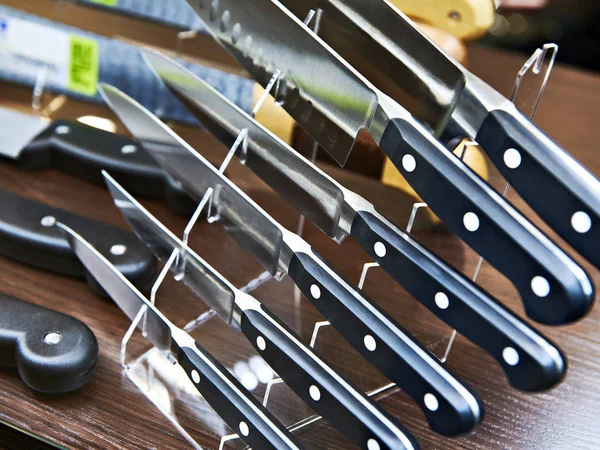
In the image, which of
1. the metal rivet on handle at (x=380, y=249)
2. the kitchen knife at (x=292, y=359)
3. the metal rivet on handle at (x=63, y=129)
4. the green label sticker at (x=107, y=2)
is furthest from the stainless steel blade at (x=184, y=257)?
the green label sticker at (x=107, y=2)

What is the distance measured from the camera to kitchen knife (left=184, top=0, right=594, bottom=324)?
0.34 metres

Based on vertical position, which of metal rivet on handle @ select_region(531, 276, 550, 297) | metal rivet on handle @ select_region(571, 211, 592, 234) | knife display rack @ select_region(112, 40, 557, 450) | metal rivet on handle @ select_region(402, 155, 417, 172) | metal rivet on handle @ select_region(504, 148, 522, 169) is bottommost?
knife display rack @ select_region(112, 40, 557, 450)

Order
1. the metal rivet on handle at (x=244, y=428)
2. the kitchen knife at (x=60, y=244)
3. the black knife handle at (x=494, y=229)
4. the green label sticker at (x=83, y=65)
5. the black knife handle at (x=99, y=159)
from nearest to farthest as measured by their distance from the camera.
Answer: the black knife handle at (x=494, y=229), the metal rivet on handle at (x=244, y=428), the kitchen knife at (x=60, y=244), the black knife handle at (x=99, y=159), the green label sticker at (x=83, y=65)

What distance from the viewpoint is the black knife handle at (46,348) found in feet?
1.59

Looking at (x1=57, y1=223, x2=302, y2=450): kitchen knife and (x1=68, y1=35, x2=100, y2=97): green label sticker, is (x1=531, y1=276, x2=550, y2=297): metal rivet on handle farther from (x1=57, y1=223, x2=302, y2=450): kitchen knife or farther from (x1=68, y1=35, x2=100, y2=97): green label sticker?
(x1=68, y1=35, x2=100, y2=97): green label sticker

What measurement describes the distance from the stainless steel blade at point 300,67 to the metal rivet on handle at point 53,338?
0.23 m

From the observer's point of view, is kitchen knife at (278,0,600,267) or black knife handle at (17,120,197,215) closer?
kitchen knife at (278,0,600,267)

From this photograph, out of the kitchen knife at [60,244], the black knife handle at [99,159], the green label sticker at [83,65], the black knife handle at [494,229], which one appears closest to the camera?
the black knife handle at [494,229]

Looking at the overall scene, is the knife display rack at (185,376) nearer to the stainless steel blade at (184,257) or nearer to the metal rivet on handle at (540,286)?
the stainless steel blade at (184,257)

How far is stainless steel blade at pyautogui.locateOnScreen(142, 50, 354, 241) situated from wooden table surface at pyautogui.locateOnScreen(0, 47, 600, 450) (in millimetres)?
89

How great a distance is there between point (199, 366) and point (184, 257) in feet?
0.28

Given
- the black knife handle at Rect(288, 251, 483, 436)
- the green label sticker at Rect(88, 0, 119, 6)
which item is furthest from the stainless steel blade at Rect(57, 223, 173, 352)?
the green label sticker at Rect(88, 0, 119, 6)

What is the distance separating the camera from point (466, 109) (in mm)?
401

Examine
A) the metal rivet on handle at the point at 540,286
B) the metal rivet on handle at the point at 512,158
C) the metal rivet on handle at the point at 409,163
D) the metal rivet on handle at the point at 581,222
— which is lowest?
the metal rivet on handle at the point at 540,286
